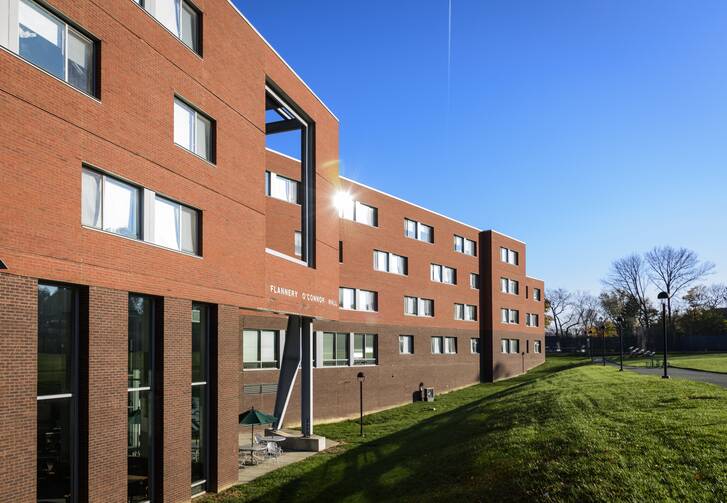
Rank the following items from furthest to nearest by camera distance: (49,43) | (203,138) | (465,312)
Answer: (465,312) < (203,138) < (49,43)

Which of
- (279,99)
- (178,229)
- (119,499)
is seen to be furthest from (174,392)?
(279,99)

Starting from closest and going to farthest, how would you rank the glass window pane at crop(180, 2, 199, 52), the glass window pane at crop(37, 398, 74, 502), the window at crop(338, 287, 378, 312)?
the glass window pane at crop(37, 398, 74, 502) → the glass window pane at crop(180, 2, 199, 52) → the window at crop(338, 287, 378, 312)

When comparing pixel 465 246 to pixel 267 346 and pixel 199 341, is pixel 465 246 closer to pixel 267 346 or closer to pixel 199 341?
pixel 267 346

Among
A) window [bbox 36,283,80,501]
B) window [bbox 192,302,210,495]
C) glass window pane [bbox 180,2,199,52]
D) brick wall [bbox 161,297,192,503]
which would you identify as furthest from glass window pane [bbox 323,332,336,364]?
window [bbox 36,283,80,501]

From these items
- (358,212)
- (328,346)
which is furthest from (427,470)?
(358,212)

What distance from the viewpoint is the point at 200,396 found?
19.8 metres

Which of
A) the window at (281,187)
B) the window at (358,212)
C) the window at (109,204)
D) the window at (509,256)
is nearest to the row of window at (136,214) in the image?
the window at (109,204)

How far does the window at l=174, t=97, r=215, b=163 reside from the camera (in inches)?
728

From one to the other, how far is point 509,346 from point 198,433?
55.6m

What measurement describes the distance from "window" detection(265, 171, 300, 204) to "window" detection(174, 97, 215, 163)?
45.3 ft

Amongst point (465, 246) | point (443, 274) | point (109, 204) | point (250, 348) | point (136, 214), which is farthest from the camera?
point (465, 246)

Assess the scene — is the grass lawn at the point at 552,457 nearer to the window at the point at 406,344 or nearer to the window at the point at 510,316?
the window at the point at 406,344

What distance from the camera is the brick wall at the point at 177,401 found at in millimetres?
17406

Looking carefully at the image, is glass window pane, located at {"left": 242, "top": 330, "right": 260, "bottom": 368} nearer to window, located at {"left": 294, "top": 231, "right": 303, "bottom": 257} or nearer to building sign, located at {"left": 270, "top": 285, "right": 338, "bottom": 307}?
building sign, located at {"left": 270, "top": 285, "right": 338, "bottom": 307}
